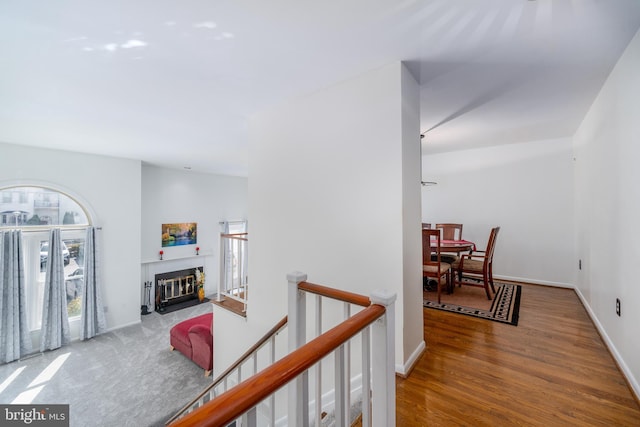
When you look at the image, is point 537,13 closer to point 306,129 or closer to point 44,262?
point 306,129

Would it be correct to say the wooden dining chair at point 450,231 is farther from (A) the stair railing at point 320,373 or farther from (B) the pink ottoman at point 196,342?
(B) the pink ottoman at point 196,342

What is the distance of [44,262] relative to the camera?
4379 mm

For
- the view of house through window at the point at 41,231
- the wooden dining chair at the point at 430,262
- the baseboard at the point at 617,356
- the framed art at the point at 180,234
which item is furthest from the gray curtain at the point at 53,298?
the baseboard at the point at 617,356

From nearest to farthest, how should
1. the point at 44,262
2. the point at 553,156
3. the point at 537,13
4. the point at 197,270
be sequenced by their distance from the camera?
1. the point at 537,13
2. the point at 553,156
3. the point at 44,262
4. the point at 197,270

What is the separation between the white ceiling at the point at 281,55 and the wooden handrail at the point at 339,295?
155 centimetres

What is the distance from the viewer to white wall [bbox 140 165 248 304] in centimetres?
608

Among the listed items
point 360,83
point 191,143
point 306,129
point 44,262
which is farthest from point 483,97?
point 44,262

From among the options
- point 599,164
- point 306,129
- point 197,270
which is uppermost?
point 306,129

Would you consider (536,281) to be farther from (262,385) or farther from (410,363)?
(262,385)

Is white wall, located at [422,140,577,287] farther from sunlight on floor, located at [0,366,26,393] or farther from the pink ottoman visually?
sunlight on floor, located at [0,366,26,393]

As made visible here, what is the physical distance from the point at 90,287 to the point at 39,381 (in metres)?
1.45

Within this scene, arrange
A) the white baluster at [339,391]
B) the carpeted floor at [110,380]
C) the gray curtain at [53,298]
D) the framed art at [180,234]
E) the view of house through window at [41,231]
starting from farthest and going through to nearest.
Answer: the framed art at [180,234] → the gray curtain at [53,298] → the view of house through window at [41,231] → the carpeted floor at [110,380] → the white baluster at [339,391]

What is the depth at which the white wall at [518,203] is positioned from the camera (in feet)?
12.8

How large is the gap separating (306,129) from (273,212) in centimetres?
93
